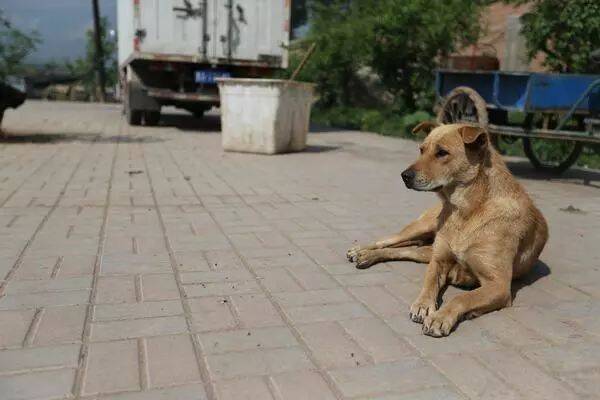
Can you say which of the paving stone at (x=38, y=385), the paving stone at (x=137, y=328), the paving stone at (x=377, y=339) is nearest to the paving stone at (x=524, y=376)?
the paving stone at (x=377, y=339)

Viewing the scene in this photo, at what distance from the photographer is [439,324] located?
2738 mm

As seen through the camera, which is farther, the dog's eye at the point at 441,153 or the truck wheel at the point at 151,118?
the truck wheel at the point at 151,118

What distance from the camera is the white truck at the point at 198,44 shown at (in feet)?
37.6

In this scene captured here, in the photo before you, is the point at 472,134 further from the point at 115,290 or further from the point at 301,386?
the point at 115,290

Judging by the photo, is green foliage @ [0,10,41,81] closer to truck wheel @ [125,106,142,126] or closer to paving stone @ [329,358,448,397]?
truck wheel @ [125,106,142,126]

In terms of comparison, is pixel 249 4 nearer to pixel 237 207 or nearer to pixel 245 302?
pixel 237 207

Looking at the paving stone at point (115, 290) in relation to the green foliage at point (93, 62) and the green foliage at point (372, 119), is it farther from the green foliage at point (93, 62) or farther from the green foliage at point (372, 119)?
the green foliage at point (93, 62)

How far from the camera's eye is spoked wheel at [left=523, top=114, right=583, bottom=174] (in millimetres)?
7645

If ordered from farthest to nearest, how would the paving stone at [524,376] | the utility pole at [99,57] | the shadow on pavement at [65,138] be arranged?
the utility pole at [99,57] < the shadow on pavement at [65,138] < the paving stone at [524,376]

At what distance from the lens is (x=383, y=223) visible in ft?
16.3

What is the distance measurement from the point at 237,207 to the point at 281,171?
2.26 meters

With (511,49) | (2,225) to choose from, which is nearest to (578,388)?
(2,225)

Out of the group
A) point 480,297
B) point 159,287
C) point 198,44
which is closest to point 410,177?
point 480,297

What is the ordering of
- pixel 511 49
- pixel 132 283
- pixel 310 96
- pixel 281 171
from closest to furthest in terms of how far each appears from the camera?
pixel 132 283
pixel 281 171
pixel 310 96
pixel 511 49
